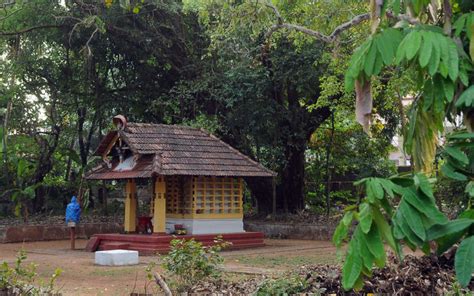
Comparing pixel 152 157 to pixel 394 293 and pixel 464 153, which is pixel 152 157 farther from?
pixel 464 153

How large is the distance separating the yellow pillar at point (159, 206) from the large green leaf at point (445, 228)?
13565mm

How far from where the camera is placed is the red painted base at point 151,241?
52.7 feet

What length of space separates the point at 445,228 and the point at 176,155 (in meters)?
13.9

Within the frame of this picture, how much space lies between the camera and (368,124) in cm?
476

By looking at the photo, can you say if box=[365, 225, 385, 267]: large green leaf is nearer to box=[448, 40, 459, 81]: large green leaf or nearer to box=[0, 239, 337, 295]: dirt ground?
box=[448, 40, 459, 81]: large green leaf

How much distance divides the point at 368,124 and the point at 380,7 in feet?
3.29

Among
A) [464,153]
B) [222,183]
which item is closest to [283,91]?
[222,183]

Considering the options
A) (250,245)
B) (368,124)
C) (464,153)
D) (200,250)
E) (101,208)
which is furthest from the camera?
(101,208)

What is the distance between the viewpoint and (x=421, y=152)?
4438 mm

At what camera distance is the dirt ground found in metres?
10.5

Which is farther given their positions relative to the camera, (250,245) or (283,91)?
(283,91)

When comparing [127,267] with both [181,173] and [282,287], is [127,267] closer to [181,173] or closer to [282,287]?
[181,173]

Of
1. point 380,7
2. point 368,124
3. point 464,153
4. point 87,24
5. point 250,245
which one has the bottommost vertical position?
point 250,245

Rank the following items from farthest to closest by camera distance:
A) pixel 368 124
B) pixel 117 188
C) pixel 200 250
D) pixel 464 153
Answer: pixel 117 188 → pixel 200 250 → pixel 368 124 → pixel 464 153
